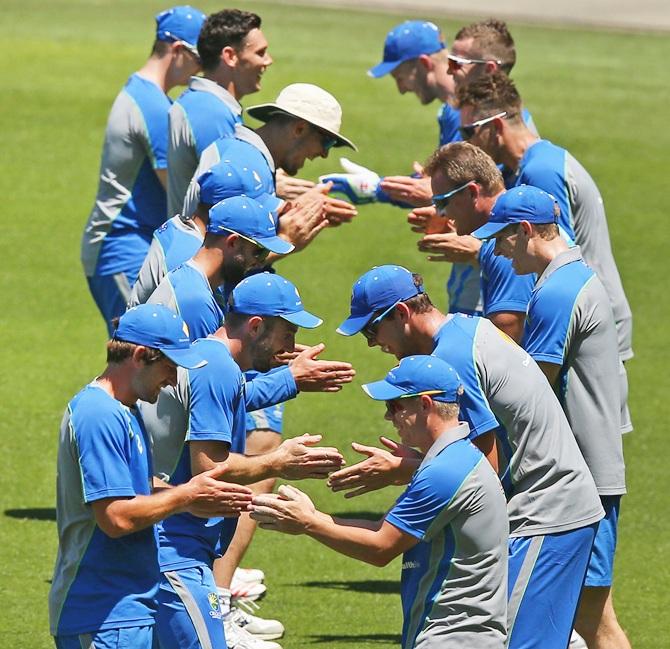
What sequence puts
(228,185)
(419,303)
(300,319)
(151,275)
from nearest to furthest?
1. (419,303)
2. (300,319)
3. (228,185)
4. (151,275)

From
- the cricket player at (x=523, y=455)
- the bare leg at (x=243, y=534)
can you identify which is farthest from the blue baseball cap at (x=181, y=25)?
the cricket player at (x=523, y=455)

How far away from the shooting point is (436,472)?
5820mm

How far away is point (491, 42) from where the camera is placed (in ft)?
32.8

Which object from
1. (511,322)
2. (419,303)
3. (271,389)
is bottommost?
(271,389)

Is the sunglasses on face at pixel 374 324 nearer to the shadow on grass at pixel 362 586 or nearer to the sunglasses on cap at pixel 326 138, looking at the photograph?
the sunglasses on cap at pixel 326 138

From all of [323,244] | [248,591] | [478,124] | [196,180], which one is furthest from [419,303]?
[323,244]

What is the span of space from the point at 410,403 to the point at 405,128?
1455 cm

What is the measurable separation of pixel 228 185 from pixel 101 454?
7.52 feet

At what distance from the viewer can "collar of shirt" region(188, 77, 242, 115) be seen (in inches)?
367

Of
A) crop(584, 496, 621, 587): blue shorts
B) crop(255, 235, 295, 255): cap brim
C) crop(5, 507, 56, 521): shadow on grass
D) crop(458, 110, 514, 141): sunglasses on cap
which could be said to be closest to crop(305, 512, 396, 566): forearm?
crop(255, 235, 295, 255): cap brim

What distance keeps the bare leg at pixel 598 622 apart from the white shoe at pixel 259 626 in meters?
1.71

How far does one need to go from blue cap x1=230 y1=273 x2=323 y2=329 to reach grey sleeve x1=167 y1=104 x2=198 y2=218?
9.06ft

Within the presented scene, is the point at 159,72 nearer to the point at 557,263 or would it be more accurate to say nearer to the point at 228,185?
the point at 228,185

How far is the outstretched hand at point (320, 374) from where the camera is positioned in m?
7.37
